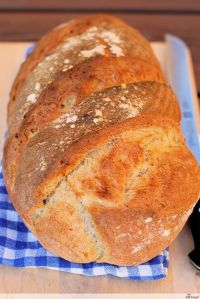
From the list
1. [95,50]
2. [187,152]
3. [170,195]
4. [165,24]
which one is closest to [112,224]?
[170,195]

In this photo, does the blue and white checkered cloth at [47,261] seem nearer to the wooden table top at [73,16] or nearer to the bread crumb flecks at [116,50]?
the wooden table top at [73,16]

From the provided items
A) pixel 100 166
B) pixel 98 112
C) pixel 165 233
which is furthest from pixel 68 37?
pixel 165 233

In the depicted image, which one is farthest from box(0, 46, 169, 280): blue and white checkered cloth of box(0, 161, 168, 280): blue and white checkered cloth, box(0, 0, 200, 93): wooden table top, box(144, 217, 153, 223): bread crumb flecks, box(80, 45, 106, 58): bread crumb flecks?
box(0, 0, 200, 93): wooden table top

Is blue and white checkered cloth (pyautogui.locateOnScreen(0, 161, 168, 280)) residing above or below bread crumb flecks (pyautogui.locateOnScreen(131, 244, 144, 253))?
below

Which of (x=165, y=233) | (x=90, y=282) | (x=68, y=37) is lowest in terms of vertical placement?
(x=90, y=282)

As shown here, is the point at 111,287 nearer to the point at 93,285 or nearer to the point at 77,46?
the point at 93,285

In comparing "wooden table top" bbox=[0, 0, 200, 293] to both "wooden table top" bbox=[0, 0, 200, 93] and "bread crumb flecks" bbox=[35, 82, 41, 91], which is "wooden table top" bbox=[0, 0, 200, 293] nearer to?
"wooden table top" bbox=[0, 0, 200, 93]

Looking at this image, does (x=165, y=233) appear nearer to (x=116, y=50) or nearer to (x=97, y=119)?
(x=97, y=119)
